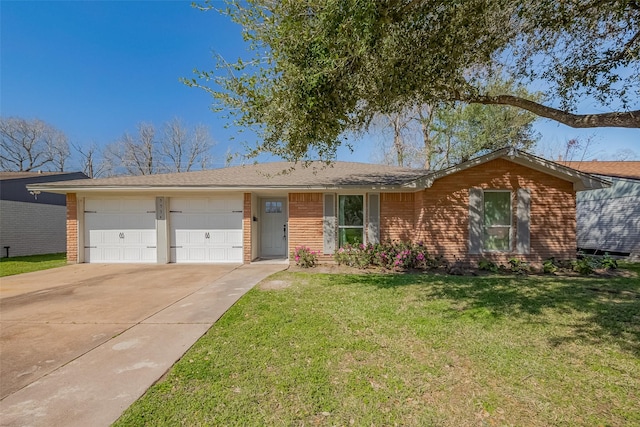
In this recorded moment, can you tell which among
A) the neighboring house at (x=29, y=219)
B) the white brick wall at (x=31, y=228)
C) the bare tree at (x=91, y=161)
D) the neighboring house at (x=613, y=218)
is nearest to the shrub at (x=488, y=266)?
the neighboring house at (x=613, y=218)

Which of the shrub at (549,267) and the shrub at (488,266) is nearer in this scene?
the shrub at (549,267)

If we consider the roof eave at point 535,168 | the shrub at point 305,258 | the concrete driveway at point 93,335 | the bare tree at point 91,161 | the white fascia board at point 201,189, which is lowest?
the concrete driveway at point 93,335

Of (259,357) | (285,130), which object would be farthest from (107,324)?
(285,130)

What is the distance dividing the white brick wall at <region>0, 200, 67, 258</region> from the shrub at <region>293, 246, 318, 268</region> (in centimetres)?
1364

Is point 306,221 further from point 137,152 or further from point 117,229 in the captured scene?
point 137,152

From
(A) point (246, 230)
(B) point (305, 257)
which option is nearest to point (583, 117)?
(B) point (305, 257)

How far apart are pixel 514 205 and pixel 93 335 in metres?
10.5

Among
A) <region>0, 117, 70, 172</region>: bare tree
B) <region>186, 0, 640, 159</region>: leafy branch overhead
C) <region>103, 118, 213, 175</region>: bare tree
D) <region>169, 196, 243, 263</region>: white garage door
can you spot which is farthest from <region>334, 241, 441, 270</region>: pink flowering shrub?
<region>0, 117, 70, 172</region>: bare tree

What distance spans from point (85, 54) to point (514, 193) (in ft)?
55.4

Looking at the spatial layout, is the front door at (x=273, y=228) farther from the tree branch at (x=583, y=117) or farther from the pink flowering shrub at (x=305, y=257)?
the tree branch at (x=583, y=117)

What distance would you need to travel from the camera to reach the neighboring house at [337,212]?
8820 millimetres

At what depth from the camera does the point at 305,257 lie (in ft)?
29.8

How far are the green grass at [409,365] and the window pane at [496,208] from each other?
12.4ft

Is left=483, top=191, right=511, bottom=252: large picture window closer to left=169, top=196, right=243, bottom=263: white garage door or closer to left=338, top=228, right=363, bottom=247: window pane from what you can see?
left=338, top=228, right=363, bottom=247: window pane
